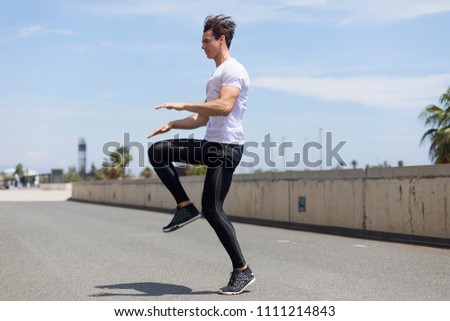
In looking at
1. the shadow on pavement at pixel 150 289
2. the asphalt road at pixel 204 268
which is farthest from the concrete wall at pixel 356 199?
the shadow on pavement at pixel 150 289

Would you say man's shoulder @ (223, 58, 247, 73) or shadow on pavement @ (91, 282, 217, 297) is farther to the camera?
shadow on pavement @ (91, 282, 217, 297)

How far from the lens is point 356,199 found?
14219 mm

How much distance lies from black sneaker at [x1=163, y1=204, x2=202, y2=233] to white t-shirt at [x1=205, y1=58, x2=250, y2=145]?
2.16 ft

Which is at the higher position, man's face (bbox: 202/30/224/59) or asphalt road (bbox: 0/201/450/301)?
man's face (bbox: 202/30/224/59)

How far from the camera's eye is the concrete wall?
11844mm

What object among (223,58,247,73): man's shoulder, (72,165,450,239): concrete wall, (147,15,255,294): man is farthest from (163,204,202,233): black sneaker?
(72,165,450,239): concrete wall

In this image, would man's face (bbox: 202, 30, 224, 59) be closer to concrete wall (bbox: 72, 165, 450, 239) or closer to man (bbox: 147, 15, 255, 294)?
man (bbox: 147, 15, 255, 294)

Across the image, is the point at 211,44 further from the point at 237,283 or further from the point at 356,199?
the point at 356,199

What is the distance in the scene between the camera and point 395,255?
980cm

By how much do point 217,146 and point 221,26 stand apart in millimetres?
1084

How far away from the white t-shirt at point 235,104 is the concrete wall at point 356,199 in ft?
22.9

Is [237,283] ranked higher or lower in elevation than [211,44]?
lower

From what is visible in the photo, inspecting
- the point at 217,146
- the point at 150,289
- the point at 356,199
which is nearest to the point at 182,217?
the point at 217,146
